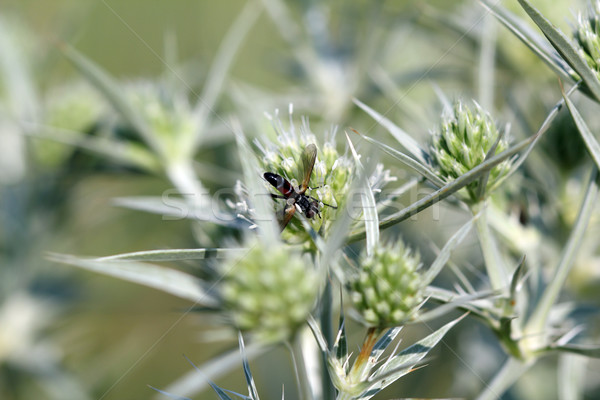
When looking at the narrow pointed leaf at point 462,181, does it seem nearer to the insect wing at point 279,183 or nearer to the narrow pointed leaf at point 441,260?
the narrow pointed leaf at point 441,260

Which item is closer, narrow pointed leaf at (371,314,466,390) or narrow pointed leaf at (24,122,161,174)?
narrow pointed leaf at (371,314,466,390)

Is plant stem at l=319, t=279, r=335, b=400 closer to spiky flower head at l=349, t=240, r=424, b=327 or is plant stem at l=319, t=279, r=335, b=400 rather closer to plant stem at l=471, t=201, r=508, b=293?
spiky flower head at l=349, t=240, r=424, b=327

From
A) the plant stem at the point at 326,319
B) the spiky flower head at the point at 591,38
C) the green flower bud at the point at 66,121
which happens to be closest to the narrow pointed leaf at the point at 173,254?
the plant stem at the point at 326,319

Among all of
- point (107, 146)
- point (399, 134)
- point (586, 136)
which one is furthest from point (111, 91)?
point (586, 136)

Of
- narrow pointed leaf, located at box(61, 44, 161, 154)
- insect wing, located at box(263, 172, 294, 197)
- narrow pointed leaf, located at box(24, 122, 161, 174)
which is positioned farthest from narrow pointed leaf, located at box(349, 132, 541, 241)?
narrow pointed leaf, located at box(24, 122, 161, 174)

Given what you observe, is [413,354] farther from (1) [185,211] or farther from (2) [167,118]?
(2) [167,118]

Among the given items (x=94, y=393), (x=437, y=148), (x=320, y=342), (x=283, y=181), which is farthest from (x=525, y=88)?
(x=94, y=393)

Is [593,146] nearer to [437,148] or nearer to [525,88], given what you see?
[437,148]
